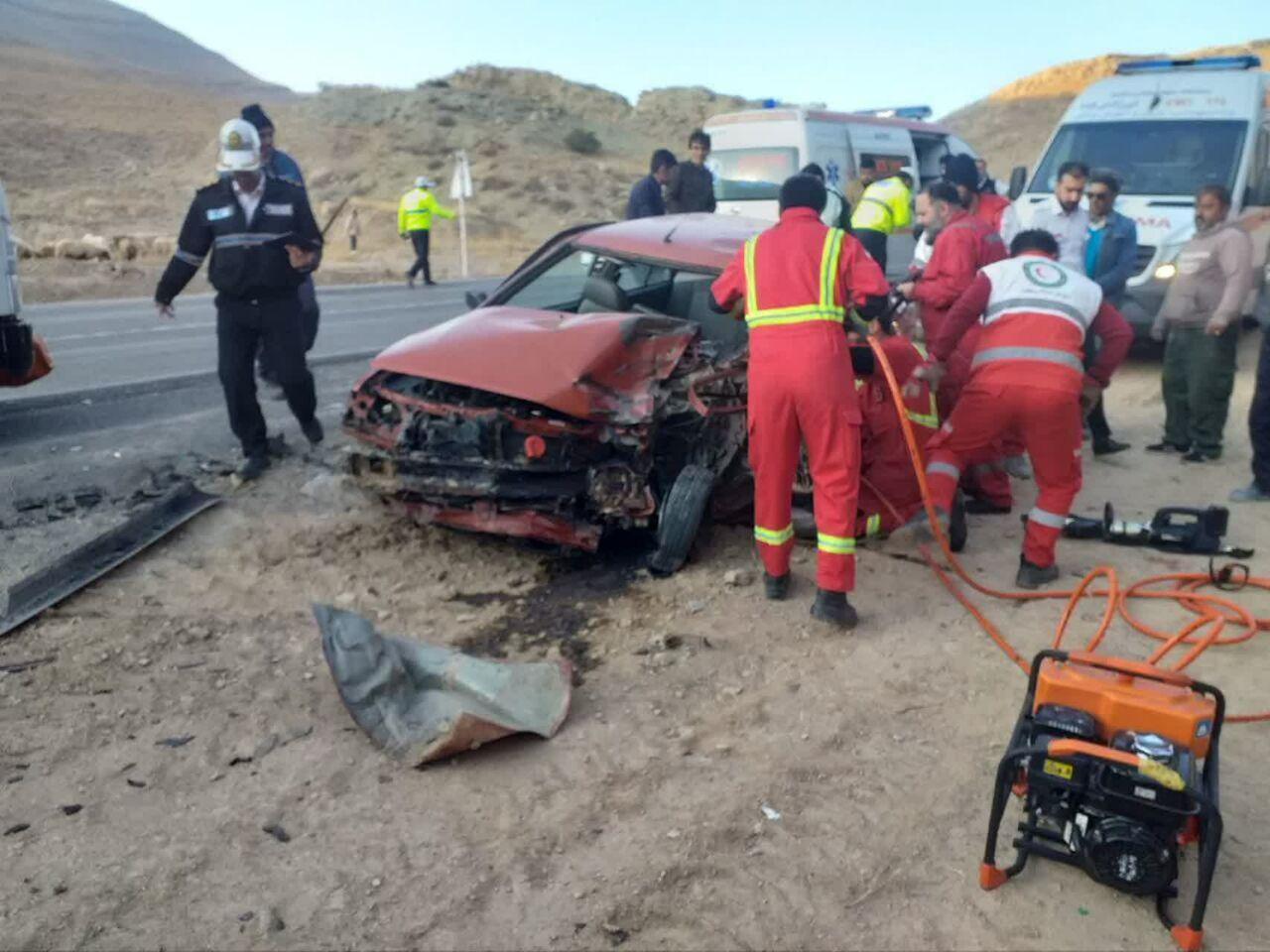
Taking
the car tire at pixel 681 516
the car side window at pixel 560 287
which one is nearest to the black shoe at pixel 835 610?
the car tire at pixel 681 516

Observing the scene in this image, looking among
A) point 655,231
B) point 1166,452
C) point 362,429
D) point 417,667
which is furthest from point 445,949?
point 1166,452

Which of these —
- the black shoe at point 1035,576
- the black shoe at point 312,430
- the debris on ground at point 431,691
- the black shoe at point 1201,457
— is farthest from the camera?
the black shoe at point 1201,457

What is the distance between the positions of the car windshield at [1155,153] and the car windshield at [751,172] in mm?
3880

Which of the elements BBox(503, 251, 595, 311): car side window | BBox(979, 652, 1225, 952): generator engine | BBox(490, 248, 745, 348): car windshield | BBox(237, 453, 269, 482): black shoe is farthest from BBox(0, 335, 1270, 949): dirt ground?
BBox(503, 251, 595, 311): car side window

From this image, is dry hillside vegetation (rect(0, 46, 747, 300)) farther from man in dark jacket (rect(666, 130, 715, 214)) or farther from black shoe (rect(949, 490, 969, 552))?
black shoe (rect(949, 490, 969, 552))

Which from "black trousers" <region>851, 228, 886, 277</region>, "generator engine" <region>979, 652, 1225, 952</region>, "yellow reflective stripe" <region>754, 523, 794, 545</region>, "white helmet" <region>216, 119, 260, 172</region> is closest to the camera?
"generator engine" <region>979, 652, 1225, 952</region>

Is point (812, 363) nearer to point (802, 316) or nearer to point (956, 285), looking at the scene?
point (802, 316)

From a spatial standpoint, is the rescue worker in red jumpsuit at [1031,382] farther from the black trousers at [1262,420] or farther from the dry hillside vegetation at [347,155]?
the dry hillside vegetation at [347,155]

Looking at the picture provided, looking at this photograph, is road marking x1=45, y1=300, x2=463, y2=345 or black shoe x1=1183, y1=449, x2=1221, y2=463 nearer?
black shoe x1=1183, y1=449, x2=1221, y2=463

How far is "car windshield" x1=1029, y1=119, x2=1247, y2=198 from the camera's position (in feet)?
30.7

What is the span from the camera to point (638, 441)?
4570 mm

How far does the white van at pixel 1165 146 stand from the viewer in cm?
895

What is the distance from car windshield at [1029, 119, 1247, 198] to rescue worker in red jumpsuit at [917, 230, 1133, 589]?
4887 millimetres

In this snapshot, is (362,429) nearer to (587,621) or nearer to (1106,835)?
(587,621)
